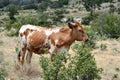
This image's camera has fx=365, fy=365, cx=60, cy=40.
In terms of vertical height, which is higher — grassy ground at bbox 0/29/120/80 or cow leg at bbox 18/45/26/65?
cow leg at bbox 18/45/26/65

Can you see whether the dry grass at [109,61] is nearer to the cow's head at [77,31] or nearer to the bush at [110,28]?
the cow's head at [77,31]

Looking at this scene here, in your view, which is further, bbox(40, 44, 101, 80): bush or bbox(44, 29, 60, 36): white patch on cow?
bbox(44, 29, 60, 36): white patch on cow

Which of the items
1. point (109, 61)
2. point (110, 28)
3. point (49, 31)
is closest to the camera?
point (49, 31)

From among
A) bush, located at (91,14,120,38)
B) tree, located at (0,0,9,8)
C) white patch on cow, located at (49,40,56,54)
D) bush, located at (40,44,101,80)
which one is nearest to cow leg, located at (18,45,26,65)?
white patch on cow, located at (49,40,56,54)

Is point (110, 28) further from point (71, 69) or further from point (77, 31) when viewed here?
point (71, 69)

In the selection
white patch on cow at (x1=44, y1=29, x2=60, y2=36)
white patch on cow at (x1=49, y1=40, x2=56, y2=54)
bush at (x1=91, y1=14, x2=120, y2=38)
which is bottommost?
bush at (x1=91, y1=14, x2=120, y2=38)

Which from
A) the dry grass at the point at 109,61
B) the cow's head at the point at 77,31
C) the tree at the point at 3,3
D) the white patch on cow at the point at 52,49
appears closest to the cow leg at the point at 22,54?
the white patch on cow at the point at 52,49

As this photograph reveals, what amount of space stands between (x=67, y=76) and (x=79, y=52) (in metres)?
0.72

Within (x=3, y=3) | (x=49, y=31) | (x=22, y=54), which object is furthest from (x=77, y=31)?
(x=3, y=3)

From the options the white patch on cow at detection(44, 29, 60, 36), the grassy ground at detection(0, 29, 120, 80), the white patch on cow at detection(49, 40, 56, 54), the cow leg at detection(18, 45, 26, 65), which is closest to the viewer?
the white patch on cow at detection(49, 40, 56, 54)

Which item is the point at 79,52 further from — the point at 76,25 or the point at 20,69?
the point at 20,69

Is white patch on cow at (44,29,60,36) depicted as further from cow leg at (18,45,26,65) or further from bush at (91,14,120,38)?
bush at (91,14,120,38)

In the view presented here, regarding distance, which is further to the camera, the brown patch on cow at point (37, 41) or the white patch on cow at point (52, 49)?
the brown patch on cow at point (37, 41)

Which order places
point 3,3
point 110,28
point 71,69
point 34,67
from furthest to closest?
point 3,3 < point 110,28 < point 34,67 < point 71,69
